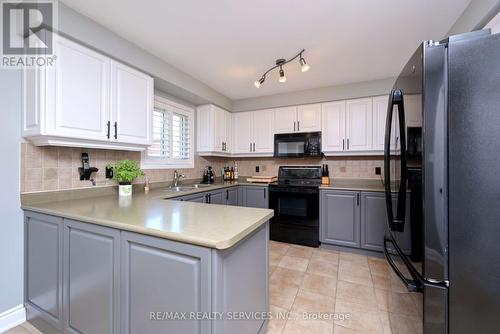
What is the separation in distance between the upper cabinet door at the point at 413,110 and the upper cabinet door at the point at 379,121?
6.51ft

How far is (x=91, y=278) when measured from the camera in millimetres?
1231

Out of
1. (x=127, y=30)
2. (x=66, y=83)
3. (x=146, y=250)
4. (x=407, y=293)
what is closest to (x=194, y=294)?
(x=146, y=250)

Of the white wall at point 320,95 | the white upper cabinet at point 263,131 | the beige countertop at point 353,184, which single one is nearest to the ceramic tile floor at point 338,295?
the beige countertop at point 353,184

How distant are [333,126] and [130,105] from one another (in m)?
2.69

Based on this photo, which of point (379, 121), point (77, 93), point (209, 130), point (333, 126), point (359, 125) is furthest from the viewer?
point (209, 130)

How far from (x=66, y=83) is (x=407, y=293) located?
2600 mm

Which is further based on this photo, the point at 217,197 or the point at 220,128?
the point at 220,128

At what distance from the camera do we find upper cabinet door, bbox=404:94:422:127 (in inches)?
38.5

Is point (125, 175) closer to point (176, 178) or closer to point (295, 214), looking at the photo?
point (176, 178)

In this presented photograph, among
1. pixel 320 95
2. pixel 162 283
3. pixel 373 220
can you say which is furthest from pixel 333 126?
pixel 162 283

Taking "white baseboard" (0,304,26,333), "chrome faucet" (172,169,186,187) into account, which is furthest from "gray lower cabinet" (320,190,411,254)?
"white baseboard" (0,304,26,333)

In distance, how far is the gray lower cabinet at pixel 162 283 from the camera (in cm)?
92

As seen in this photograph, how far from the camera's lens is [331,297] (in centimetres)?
186

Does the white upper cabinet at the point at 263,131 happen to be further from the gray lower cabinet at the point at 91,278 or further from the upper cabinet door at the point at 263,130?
the gray lower cabinet at the point at 91,278
